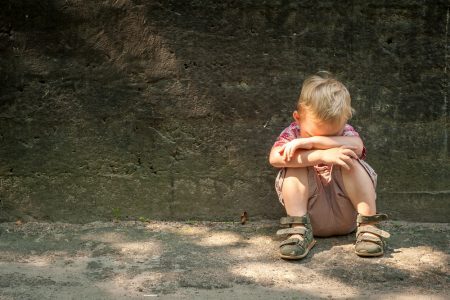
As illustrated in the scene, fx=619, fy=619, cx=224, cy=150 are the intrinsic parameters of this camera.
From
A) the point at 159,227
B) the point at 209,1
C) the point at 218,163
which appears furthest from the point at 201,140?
the point at 209,1

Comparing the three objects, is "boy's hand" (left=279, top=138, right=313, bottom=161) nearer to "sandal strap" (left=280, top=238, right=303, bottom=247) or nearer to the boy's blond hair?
the boy's blond hair

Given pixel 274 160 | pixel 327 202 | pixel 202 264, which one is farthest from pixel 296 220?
pixel 202 264

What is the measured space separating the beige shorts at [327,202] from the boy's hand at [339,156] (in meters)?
0.15

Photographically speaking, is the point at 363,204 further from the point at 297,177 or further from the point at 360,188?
the point at 297,177

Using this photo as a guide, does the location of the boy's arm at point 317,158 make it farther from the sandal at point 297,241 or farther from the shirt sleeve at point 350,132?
the sandal at point 297,241

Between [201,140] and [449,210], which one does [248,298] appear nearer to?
[201,140]

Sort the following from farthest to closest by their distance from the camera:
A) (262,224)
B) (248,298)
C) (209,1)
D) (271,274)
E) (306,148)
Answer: (262,224)
(209,1)
(306,148)
(271,274)
(248,298)

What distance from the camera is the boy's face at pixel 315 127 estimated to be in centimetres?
310

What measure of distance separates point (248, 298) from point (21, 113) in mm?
1656

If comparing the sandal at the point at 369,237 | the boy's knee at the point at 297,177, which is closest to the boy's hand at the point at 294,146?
the boy's knee at the point at 297,177

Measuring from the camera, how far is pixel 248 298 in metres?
2.59

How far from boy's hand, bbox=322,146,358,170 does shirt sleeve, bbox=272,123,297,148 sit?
227 mm

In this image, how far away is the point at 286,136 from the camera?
323cm

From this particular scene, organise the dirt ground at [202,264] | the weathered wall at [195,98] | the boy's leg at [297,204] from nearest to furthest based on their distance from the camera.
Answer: the dirt ground at [202,264] → the boy's leg at [297,204] → the weathered wall at [195,98]
